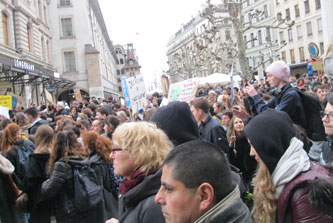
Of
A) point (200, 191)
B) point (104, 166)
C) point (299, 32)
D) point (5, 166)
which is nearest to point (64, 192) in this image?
point (104, 166)

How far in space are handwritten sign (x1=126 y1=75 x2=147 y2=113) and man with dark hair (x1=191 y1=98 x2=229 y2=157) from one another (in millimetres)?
3395

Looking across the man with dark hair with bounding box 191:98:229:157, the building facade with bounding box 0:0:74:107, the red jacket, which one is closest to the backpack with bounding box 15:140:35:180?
the man with dark hair with bounding box 191:98:229:157

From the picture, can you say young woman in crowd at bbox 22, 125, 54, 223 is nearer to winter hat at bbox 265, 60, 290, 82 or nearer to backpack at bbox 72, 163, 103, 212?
backpack at bbox 72, 163, 103, 212

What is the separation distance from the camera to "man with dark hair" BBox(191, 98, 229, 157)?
5.01 m

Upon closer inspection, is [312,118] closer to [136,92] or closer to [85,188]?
[85,188]

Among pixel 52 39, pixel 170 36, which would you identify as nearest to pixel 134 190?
pixel 52 39

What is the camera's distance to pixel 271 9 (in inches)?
2331

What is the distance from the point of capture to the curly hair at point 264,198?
2291 mm

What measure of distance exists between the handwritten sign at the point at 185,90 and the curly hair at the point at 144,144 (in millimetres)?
4717

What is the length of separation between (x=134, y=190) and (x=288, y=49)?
57.4 meters

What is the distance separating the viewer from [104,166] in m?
4.91

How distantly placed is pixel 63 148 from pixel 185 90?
391 cm

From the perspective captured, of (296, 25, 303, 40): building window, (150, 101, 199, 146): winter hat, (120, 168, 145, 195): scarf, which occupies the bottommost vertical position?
(120, 168, 145, 195): scarf

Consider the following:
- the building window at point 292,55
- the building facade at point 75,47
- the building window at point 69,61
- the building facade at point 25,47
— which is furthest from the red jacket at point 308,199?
the building window at point 292,55
